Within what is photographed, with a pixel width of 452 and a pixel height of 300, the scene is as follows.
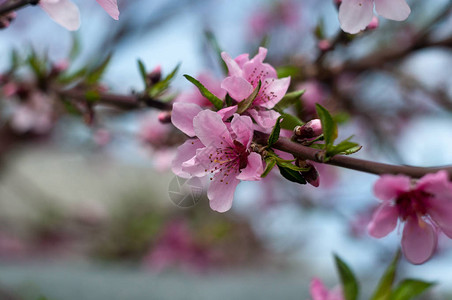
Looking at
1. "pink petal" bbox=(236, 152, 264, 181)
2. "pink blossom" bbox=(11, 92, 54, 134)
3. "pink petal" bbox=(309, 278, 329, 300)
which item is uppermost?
"pink blossom" bbox=(11, 92, 54, 134)

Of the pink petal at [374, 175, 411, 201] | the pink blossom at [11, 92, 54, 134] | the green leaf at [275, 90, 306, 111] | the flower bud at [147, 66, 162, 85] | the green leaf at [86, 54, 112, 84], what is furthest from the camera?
the pink blossom at [11, 92, 54, 134]

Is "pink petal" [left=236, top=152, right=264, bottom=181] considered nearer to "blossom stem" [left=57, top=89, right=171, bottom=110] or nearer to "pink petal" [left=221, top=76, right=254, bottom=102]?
"pink petal" [left=221, top=76, right=254, bottom=102]

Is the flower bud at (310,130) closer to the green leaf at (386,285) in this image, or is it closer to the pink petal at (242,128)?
the pink petal at (242,128)

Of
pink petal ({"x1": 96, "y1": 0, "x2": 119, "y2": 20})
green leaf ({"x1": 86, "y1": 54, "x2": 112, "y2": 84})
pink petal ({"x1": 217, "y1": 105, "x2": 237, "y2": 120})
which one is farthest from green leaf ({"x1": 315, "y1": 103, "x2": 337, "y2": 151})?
green leaf ({"x1": 86, "y1": 54, "x2": 112, "y2": 84})

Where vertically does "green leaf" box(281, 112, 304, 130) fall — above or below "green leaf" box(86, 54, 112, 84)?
below

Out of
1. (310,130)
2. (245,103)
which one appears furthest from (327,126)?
(245,103)

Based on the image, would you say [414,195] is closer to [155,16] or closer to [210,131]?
[210,131]

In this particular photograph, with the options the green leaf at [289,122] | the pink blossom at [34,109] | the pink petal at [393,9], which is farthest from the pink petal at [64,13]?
the pink blossom at [34,109]
